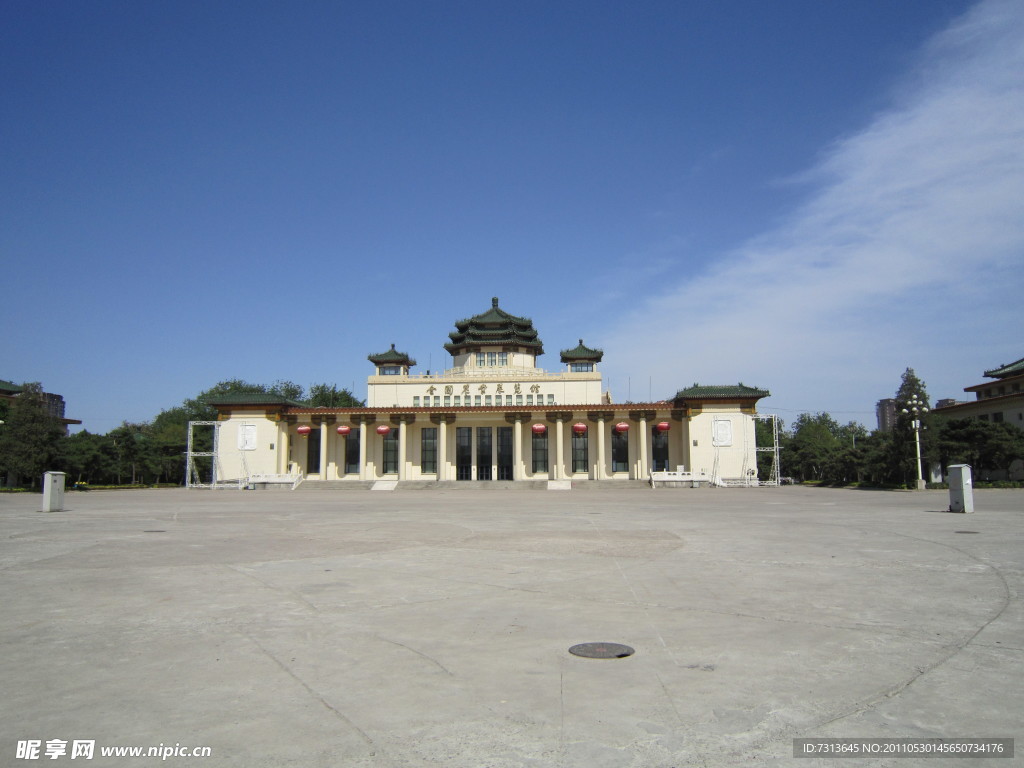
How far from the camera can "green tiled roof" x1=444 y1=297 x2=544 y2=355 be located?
6656 cm

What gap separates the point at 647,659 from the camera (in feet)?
19.7

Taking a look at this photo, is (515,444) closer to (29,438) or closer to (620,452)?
(620,452)

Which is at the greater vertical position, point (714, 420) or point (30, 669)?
point (714, 420)

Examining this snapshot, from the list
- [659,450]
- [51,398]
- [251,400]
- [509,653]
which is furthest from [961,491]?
[51,398]

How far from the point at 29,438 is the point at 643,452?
44612 millimetres

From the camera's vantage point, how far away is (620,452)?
59.3 metres

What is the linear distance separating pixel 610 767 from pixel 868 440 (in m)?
55.2

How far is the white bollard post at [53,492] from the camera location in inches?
1008

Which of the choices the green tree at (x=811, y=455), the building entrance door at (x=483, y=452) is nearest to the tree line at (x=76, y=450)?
the building entrance door at (x=483, y=452)

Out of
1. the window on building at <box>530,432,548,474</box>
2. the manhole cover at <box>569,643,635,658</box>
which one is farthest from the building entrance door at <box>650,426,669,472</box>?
the manhole cover at <box>569,643,635,658</box>

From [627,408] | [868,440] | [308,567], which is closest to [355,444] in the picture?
[627,408]

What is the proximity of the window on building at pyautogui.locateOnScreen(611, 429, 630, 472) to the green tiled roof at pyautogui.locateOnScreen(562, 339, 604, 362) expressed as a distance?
32.3 feet

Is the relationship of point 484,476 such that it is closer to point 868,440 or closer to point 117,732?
point 868,440

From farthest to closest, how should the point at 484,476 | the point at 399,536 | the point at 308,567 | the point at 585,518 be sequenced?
the point at 484,476, the point at 585,518, the point at 399,536, the point at 308,567
